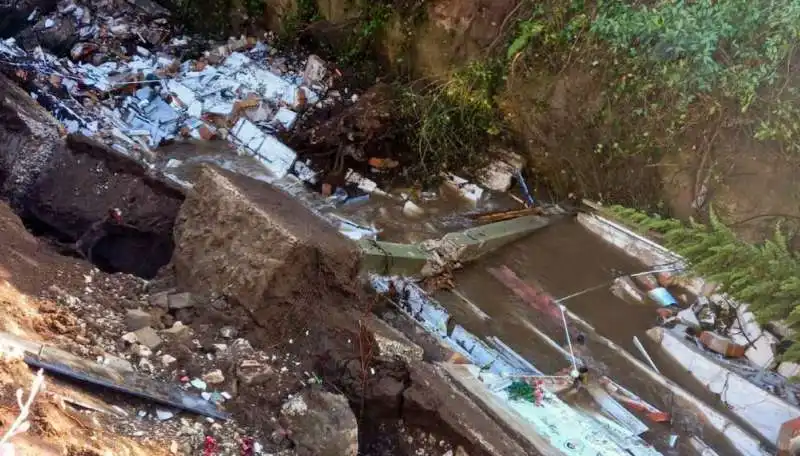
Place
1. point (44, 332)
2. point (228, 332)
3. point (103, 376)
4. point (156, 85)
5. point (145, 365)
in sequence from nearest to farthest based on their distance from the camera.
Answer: point (103, 376)
point (44, 332)
point (145, 365)
point (228, 332)
point (156, 85)

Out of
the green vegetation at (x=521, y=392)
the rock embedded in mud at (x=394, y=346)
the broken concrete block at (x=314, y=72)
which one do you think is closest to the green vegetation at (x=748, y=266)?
the green vegetation at (x=521, y=392)

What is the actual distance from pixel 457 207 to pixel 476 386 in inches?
95.0

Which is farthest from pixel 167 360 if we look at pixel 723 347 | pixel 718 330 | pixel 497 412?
pixel 718 330

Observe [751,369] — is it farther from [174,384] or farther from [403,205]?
[174,384]

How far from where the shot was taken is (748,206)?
5.16 m

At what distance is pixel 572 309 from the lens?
488 centimetres

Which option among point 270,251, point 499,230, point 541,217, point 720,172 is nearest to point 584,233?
point 541,217

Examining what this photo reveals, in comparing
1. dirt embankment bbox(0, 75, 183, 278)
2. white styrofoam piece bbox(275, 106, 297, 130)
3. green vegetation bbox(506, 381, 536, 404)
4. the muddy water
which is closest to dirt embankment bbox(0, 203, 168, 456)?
dirt embankment bbox(0, 75, 183, 278)

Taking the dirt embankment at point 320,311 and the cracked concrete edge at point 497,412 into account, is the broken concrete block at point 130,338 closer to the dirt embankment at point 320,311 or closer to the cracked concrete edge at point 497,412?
the dirt embankment at point 320,311

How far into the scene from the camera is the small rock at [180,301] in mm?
3685

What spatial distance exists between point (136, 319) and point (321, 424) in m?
1.19

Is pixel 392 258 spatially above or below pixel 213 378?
above

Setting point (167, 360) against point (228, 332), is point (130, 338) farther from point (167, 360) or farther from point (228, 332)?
→ point (228, 332)

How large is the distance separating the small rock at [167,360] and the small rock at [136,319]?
0.27m
